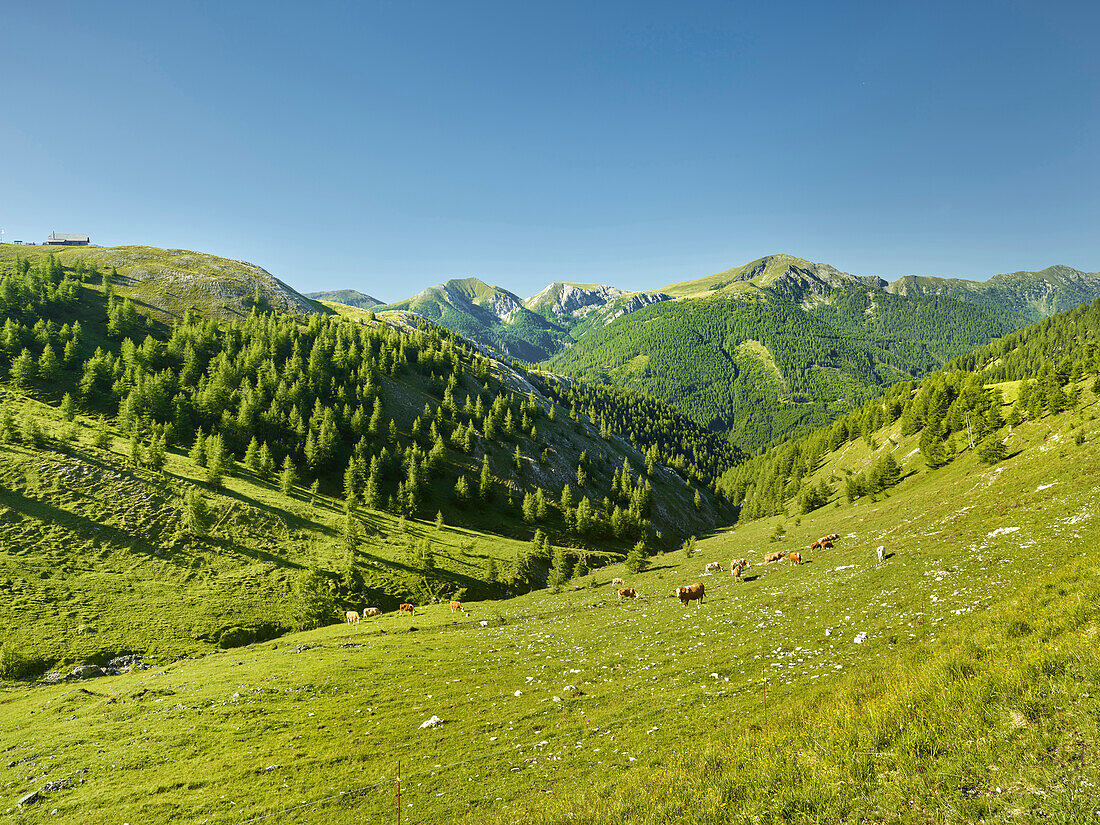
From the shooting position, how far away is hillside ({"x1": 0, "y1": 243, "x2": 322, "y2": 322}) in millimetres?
159875

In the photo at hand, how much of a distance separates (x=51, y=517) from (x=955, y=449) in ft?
441

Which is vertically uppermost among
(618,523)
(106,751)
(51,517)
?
(51,517)

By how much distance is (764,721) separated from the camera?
1211 cm

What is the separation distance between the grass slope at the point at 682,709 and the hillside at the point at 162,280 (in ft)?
592

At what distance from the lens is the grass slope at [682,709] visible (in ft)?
25.7

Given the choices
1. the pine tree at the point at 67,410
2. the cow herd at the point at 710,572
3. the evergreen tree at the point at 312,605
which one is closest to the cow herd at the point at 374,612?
the evergreen tree at the point at 312,605

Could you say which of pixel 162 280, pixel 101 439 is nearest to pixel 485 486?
pixel 101 439

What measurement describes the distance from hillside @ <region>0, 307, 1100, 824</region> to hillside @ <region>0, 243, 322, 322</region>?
181222 mm

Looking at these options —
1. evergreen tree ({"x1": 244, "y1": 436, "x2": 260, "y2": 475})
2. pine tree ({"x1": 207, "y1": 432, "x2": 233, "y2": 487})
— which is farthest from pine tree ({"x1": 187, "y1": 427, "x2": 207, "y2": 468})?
evergreen tree ({"x1": 244, "y1": 436, "x2": 260, "y2": 475})

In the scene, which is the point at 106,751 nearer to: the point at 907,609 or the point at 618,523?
the point at 907,609

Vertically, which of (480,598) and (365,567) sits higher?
(365,567)

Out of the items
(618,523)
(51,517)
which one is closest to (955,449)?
(618,523)

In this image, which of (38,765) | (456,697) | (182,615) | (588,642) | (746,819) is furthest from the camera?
(182,615)

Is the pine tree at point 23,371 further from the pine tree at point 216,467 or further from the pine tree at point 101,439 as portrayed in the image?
the pine tree at point 216,467
